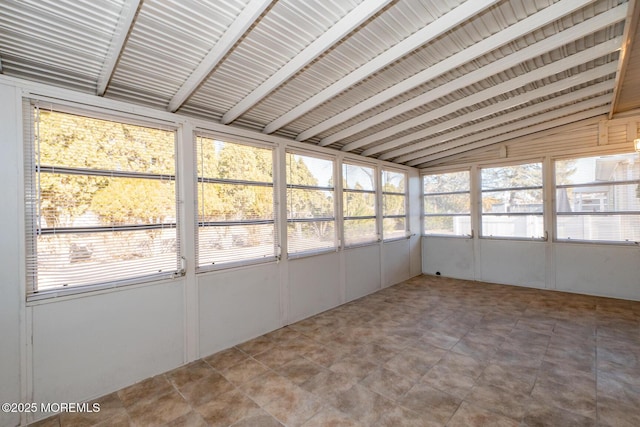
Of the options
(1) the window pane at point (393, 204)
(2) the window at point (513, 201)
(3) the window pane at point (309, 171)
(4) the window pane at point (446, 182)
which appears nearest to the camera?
(3) the window pane at point (309, 171)

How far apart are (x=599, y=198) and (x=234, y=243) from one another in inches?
252

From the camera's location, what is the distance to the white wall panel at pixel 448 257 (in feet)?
21.7

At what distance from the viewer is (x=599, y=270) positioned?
5.18m

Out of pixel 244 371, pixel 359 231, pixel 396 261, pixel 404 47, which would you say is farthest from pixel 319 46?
pixel 396 261

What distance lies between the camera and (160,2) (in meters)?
1.85

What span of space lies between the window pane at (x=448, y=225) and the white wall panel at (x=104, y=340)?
5.98 m

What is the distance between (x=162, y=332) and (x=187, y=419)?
39.2 inches

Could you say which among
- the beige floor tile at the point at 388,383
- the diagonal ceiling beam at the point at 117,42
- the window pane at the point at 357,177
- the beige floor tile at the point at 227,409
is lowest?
the beige floor tile at the point at 227,409

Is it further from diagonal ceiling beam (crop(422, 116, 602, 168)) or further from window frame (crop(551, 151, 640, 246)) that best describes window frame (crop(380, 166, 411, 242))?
window frame (crop(551, 151, 640, 246))

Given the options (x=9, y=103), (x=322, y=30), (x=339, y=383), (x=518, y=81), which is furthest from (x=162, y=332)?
(x=518, y=81)

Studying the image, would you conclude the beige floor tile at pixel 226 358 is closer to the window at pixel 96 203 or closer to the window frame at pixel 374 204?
the window at pixel 96 203

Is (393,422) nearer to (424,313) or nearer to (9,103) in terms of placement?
(424,313)

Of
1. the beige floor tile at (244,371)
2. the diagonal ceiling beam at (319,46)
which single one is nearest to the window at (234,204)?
the diagonal ceiling beam at (319,46)

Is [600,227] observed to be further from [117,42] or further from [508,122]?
[117,42]
